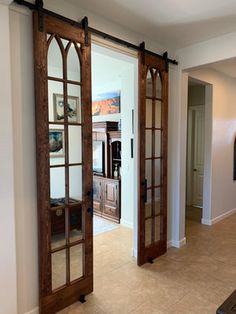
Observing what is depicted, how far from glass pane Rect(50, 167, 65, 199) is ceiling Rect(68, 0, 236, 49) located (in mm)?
1556

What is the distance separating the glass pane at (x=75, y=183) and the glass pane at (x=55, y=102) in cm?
49

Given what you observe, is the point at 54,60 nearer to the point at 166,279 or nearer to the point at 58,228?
the point at 58,228

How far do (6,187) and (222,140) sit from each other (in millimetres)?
4190

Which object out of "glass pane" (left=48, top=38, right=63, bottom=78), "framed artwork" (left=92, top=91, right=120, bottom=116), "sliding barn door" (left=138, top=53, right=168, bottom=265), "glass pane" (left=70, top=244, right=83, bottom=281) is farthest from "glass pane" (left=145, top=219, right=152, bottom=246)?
"framed artwork" (left=92, top=91, right=120, bottom=116)

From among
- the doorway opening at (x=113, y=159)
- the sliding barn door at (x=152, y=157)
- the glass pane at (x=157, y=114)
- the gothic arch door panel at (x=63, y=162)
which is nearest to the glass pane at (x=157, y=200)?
the sliding barn door at (x=152, y=157)

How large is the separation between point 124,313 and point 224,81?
14.1ft

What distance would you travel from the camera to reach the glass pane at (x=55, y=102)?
2.19 m

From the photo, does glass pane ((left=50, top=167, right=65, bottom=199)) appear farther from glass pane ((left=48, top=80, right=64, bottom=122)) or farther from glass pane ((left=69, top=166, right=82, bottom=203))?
glass pane ((left=48, top=80, right=64, bottom=122))

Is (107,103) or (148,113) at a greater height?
(107,103)

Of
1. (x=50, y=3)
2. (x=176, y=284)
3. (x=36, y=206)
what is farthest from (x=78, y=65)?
(x=176, y=284)

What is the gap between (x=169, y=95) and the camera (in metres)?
3.50

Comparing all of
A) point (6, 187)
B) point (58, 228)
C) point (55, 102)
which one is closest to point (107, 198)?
point (58, 228)

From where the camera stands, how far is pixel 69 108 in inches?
91.7

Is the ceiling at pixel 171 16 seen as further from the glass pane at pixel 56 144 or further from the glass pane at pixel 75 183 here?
the glass pane at pixel 75 183
